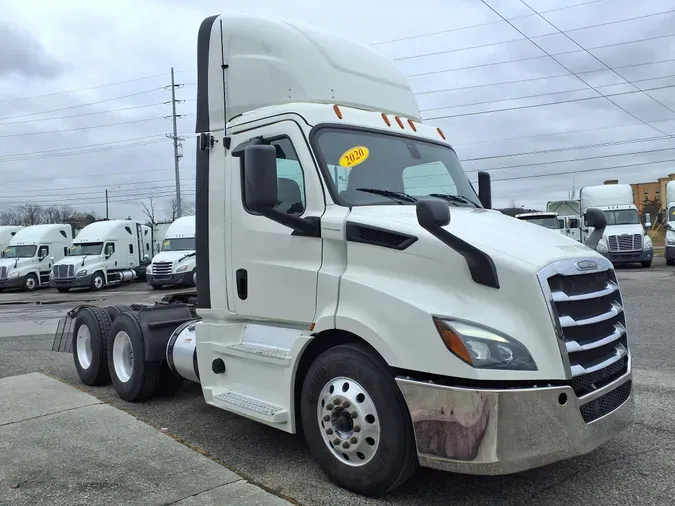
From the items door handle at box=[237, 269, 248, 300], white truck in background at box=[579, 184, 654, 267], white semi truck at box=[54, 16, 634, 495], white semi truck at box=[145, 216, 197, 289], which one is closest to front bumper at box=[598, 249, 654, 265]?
white truck in background at box=[579, 184, 654, 267]

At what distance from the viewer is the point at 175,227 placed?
28391mm

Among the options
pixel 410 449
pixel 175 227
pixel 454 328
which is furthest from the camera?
pixel 175 227

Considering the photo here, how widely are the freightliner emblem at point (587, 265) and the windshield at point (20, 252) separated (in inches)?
1286

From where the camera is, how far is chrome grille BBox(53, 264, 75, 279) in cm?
2769

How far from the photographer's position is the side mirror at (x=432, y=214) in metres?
3.43

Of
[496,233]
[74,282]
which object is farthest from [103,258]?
[496,233]

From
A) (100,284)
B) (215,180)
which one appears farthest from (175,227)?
(215,180)

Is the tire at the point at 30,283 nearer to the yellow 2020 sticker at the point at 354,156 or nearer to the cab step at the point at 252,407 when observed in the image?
the cab step at the point at 252,407

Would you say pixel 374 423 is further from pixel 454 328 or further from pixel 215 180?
pixel 215 180

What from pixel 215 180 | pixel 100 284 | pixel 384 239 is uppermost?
pixel 215 180

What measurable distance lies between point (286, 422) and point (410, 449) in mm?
1049

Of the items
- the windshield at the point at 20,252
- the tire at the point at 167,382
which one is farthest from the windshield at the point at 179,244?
the tire at the point at 167,382

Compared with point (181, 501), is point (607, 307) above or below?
above

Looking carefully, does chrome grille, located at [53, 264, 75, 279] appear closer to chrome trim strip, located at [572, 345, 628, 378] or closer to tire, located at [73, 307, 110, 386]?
tire, located at [73, 307, 110, 386]
